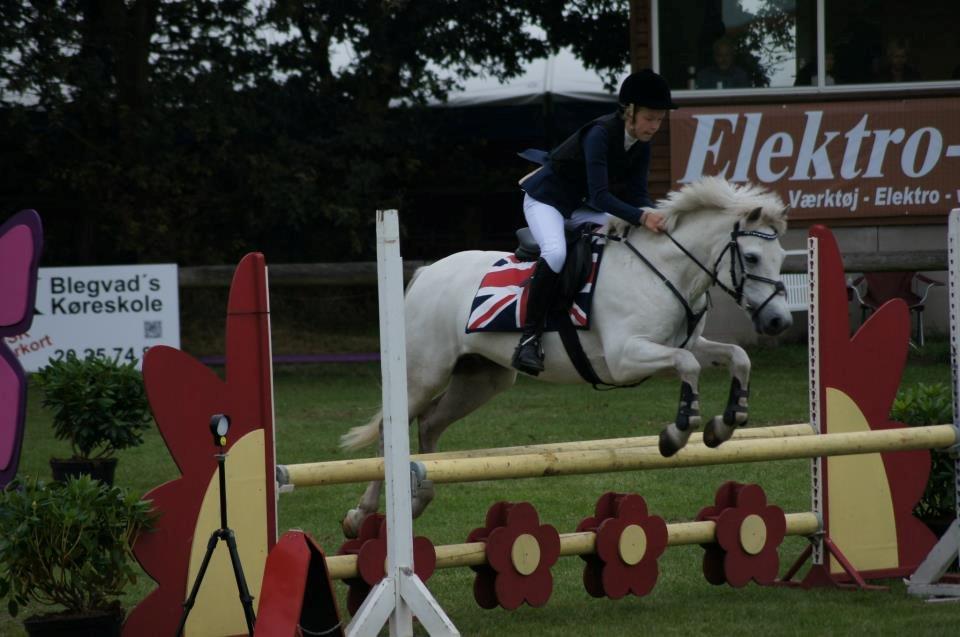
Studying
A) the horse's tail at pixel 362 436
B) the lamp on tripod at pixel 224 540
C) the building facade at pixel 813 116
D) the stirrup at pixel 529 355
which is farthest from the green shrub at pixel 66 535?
the building facade at pixel 813 116

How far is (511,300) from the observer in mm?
5027

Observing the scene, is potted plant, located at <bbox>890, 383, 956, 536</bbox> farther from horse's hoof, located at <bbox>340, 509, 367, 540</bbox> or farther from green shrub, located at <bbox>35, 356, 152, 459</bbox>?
green shrub, located at <bbox>35, 356, 152, 459</bbox>

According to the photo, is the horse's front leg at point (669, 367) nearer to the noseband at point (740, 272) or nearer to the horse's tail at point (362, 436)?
the noseband at point (740, 272)

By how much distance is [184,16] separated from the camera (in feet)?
44.0

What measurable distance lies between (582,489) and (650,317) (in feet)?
9.37

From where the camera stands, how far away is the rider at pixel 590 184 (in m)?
4.72

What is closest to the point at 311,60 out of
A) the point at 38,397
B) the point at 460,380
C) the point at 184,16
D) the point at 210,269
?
the point at 184,16

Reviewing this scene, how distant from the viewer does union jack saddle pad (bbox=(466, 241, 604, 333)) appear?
4.91 meters

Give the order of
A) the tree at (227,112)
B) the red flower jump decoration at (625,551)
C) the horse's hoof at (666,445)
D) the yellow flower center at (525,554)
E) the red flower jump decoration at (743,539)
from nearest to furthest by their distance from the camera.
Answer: the horse's hoof at (666,445) → the yellow flower center at (525,554) → the red flower jump decoration at (625,551) → the red flower jump decoration at (743,539) → the tree at (227,112)

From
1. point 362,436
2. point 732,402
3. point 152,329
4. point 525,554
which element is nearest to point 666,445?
point 732,402

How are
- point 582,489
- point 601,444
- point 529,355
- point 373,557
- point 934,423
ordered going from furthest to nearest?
point 582,489
point 934,423
point 529,355
point 601,444
point 373,557

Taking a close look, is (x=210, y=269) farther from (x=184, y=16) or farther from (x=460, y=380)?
(x=460, y=380)

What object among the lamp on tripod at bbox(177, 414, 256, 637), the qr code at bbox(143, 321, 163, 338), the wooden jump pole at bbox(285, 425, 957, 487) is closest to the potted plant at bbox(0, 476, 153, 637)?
the lamp on tripod at bbox(177, 414, 256, 637)

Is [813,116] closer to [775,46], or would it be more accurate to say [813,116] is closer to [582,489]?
[775,46]
